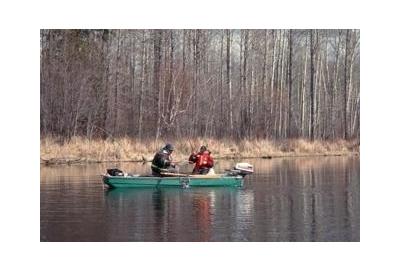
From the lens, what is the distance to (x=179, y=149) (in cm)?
2755

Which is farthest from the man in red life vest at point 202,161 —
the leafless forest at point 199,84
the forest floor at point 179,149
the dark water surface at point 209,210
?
the leafless forest at point 199,84

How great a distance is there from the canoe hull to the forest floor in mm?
5643

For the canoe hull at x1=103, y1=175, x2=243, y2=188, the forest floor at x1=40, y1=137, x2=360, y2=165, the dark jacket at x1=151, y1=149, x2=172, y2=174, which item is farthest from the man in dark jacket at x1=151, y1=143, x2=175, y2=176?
the forest floor at x1=40, y1=137, x2=360, y2=165

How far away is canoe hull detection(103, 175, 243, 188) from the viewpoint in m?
20.5

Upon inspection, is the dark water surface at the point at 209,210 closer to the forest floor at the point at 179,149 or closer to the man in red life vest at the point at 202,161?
the man in red life vest at the point at 202,161

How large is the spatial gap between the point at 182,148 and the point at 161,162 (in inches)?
272

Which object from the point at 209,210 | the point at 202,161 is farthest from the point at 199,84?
the point at 209,210

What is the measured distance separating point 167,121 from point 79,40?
4096 mm

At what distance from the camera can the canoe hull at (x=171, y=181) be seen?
20.5 meters

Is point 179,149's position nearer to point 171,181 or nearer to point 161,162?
point 161,162

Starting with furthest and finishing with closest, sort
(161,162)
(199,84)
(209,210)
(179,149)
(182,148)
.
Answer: (199,84), (182,148), (179,149), (161,162), (209,210)

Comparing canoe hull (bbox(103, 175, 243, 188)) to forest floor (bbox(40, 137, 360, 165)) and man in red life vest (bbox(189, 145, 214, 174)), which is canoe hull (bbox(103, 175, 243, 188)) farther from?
forest floor (bbox(40, 137, 360, 165))

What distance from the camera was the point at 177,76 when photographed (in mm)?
30250

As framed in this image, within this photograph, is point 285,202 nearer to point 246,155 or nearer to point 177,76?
point 246,155
